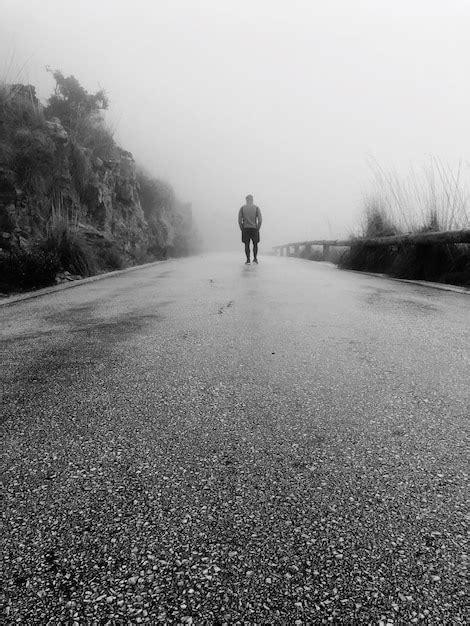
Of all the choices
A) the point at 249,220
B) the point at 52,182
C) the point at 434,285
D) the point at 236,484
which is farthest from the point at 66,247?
the point at 236,484

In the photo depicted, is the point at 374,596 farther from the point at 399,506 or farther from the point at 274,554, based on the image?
the point at 399,506

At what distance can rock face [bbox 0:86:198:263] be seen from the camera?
28.6 ft

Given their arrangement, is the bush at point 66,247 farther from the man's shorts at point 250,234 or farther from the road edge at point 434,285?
the road edge at point 434,285

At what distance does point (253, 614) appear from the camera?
0.85m

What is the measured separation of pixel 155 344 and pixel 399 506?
212cm

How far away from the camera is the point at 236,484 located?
4.20 feet

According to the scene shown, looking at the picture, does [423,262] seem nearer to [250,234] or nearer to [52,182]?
[250,234]

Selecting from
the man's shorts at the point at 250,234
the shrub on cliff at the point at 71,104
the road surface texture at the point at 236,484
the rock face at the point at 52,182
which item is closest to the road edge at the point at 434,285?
the road surface texture at the point at 236,484

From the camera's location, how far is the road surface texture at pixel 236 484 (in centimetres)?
89

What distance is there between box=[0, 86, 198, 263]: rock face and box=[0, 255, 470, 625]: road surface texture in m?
6.94

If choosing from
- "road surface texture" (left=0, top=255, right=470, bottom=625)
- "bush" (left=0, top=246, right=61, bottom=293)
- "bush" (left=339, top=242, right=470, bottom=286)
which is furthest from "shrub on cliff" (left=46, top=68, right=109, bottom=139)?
"road surface texture" (left=0, top=255, right=470, bottom=625)

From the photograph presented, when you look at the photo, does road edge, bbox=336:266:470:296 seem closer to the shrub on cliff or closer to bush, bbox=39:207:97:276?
bush, bbox=39:207:97:276

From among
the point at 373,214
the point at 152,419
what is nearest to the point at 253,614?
the point at 152,419

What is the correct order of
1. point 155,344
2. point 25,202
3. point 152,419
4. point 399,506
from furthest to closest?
point 25,202, point 155,344, point 152,419, point 399,506
